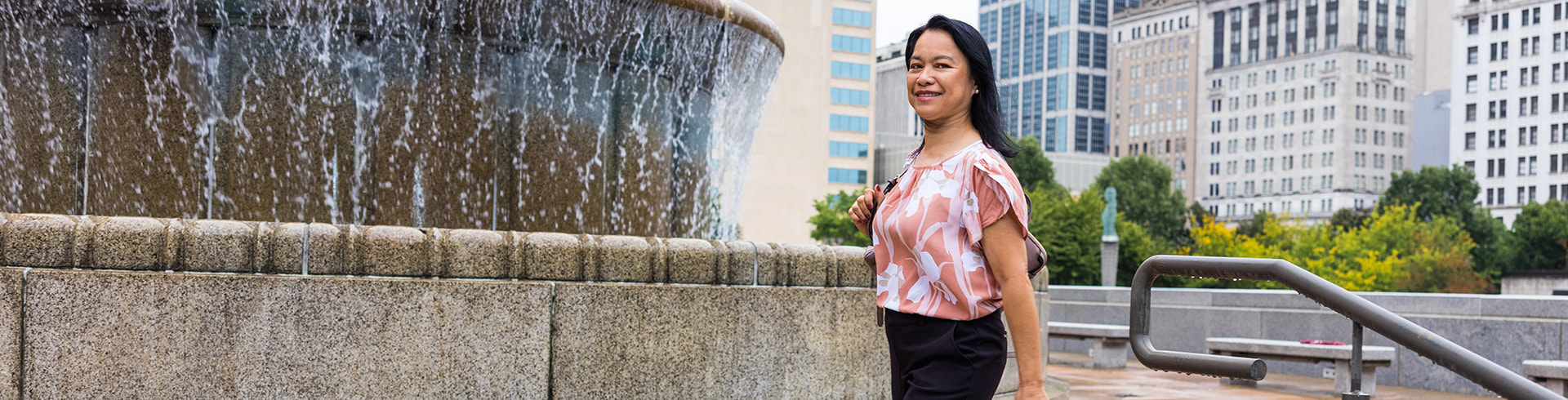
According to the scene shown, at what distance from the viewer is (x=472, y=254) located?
5344 millimetres

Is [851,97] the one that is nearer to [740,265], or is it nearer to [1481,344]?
[1481,344]

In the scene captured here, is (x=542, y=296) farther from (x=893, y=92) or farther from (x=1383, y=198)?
(x=893, y=92)

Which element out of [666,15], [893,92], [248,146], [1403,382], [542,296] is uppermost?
[893,92]

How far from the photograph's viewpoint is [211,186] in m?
7.22

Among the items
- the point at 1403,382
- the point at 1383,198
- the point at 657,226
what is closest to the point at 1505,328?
the point at 1403,382

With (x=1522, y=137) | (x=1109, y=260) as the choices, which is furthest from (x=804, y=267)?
(x=1522, y=137)

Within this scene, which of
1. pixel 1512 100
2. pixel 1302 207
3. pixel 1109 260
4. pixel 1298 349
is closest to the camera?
pixel 1298 349

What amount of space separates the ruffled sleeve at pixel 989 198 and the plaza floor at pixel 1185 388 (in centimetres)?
689

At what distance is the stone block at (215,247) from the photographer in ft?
16.3

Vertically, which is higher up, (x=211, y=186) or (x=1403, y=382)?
(x=211, y=186)

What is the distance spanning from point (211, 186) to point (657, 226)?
2850mm

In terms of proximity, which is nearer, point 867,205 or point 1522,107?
point 867,205

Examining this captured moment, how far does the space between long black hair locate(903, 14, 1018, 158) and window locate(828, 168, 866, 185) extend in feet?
299

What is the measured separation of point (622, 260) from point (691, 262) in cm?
32
